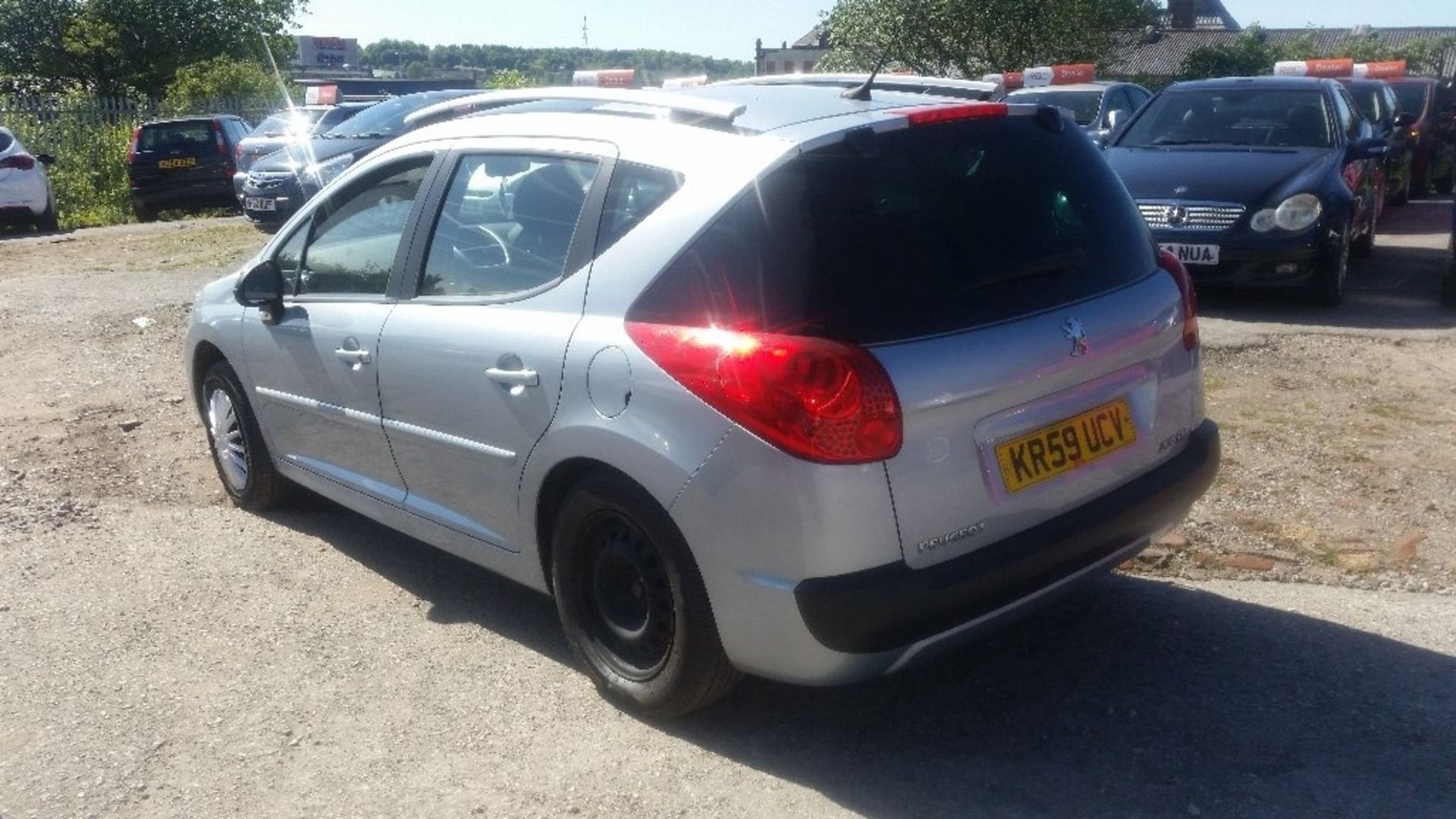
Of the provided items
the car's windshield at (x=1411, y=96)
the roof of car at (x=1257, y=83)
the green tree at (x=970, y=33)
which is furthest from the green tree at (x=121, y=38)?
the roof of car at (x=1257, y=83)

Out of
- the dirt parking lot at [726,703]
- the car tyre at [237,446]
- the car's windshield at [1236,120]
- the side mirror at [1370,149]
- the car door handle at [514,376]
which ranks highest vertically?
the car's windshield at [1236,120]

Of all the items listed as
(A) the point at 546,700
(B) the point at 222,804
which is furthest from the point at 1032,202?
(B) the point at 222,804

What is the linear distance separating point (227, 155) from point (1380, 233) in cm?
1590

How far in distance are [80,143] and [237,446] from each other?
20.7 metres

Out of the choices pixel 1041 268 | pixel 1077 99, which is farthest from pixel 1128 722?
pixel 1077 99

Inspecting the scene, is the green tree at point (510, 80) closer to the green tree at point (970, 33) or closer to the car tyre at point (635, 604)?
the green tree at point (970, 33)

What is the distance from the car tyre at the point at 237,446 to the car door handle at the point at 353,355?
1.07 metres

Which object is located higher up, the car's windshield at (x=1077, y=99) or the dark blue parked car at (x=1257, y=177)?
the car's windshield at (x=1077, y=99)

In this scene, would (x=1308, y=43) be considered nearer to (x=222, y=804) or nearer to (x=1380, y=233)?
(x=1380, y=233)

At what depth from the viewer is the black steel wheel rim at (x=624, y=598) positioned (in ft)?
12.1

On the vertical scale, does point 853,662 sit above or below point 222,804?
above

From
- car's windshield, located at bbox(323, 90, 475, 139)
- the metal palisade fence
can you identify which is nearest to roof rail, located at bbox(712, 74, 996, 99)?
car's windshield, located at bbox(323, 90, 475, 139)

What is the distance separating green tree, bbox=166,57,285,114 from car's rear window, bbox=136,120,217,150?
767cm

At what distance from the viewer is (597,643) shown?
4004mm
